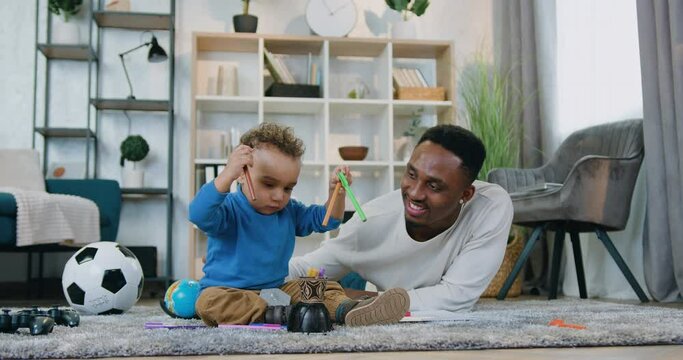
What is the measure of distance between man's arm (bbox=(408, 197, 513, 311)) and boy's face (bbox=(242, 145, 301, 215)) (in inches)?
18.2

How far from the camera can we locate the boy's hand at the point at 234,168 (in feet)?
5.75

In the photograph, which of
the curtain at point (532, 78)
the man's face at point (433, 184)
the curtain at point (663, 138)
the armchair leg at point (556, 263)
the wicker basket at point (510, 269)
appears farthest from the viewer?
the curtain at point (532, 78)

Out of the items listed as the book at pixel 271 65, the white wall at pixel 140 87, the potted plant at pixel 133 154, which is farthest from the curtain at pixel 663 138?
the potted plant at pixel 133 154

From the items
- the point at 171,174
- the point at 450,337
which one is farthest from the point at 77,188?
the point at 450,337

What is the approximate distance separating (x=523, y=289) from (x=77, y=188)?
2.42 meters

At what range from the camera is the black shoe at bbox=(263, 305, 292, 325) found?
1.74 meters

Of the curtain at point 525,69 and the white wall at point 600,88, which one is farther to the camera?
the curtain at point 525,69

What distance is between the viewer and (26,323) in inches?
62.9

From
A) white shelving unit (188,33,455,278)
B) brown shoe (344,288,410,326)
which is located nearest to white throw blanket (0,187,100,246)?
white shelving unit (188,33,455,278)

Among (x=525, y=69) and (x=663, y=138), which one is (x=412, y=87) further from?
(x=663, y=138)

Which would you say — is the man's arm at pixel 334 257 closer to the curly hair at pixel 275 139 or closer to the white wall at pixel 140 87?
the curly hair at pixel 275 139

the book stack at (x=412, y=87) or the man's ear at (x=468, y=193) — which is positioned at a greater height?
the book stack at (x=412, y=87)

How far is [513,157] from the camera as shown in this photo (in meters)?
4.32

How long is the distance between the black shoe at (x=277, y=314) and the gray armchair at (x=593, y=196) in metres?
1.88
